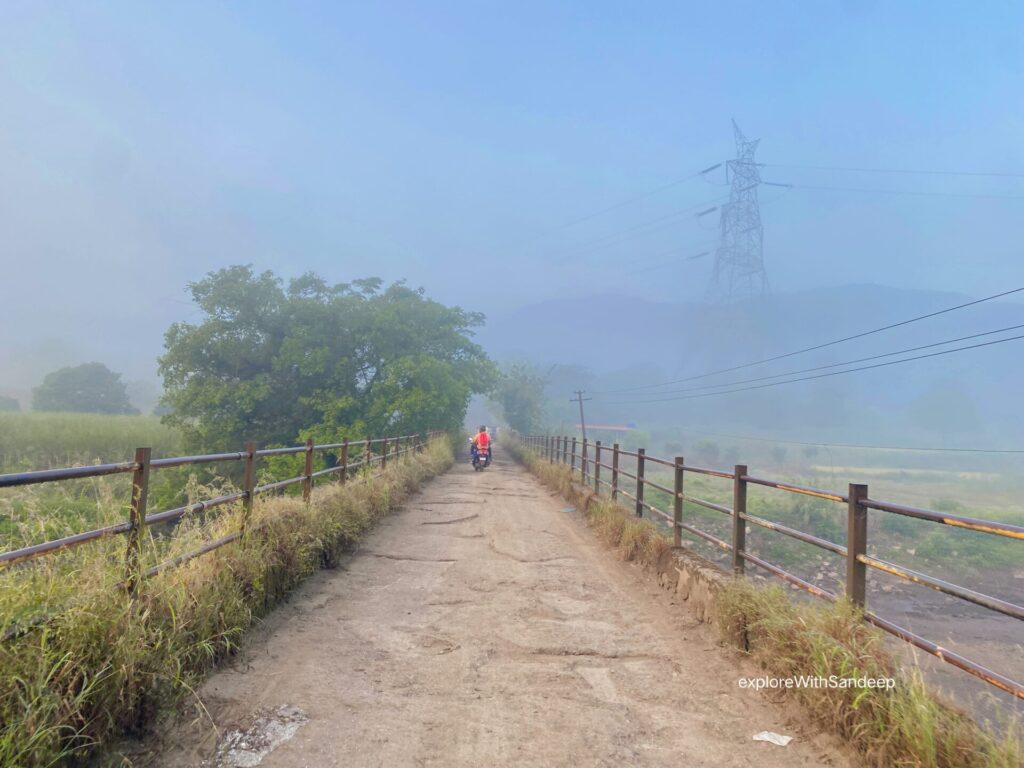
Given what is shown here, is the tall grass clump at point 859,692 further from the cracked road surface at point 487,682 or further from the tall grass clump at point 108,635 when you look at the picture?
the tall grass clump at point 108,635

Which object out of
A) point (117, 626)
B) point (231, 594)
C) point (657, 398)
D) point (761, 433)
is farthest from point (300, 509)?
point (657, 398)

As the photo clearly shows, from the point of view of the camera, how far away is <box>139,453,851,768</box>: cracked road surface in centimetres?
267

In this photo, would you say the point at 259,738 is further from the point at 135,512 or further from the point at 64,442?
the point at 64,442

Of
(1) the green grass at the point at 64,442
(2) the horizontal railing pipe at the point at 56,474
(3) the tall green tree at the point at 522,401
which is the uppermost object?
(3) the tall green tree at the point at 522,401

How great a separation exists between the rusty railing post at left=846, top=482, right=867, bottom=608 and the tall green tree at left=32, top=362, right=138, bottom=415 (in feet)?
241

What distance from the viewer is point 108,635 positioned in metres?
2.62

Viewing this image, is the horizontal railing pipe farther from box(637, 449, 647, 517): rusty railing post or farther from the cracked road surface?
box(637, 449, 647, 517): rusty railing post

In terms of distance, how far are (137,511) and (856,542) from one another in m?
4.02

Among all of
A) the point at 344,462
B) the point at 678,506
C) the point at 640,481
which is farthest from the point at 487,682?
the point at 344,462

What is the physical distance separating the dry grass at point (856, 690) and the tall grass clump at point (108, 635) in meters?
3.14

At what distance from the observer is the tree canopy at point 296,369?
26.1 m

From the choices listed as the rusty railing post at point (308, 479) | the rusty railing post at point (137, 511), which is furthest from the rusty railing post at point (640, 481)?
the rusty railing post at point (137, 511)

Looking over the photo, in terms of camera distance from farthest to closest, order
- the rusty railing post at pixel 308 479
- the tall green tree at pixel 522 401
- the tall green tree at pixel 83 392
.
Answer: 1. the tall green tree at pixel 522 401
2. the tall green tree at pixel 83 392
3. the rusty railing post at pixel 308 479

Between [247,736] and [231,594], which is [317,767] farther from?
[231,594]
